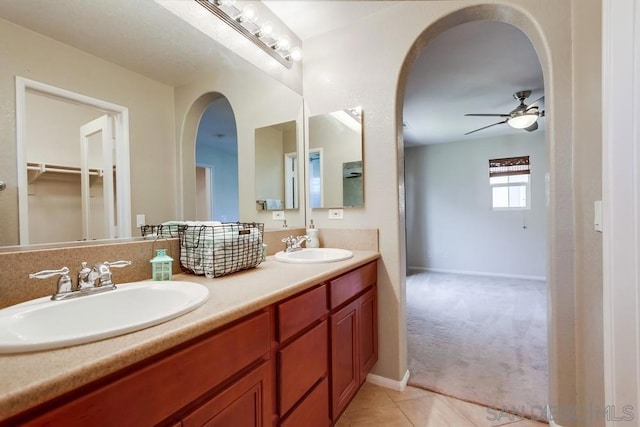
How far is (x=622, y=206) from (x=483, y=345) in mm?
1931

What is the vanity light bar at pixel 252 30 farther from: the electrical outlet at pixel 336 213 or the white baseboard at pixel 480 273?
the white baseboard at pixel 480 273

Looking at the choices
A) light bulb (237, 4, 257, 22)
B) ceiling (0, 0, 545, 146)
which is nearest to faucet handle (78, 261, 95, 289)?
ceiling (0, 0, 545, 146)

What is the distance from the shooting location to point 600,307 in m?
1.02

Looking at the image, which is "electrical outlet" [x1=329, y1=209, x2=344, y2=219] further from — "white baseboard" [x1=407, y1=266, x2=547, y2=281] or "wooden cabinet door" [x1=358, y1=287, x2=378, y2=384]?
"white baseboard" [x1=407, y1=266, x2=547, y2=281]

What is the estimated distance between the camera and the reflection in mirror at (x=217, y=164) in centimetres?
149

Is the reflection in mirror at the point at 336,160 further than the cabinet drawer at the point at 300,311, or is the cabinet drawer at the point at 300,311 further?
the reflection in mirror at the point at 336,160

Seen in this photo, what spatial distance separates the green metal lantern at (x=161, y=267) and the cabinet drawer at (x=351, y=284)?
0.68 m

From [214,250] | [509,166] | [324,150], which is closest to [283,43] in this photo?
[324,150]

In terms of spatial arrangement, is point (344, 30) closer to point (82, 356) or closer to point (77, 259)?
point (77, 259)

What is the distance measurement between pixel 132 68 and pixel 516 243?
5.43 meters

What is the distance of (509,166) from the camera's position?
464cm

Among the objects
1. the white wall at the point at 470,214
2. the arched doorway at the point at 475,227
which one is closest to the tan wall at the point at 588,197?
the arched doorway at the point at 475,227

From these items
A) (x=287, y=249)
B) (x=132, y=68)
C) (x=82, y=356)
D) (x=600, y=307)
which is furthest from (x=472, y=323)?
(x=132, y=68)

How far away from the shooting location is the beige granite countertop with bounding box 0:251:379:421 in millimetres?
433
